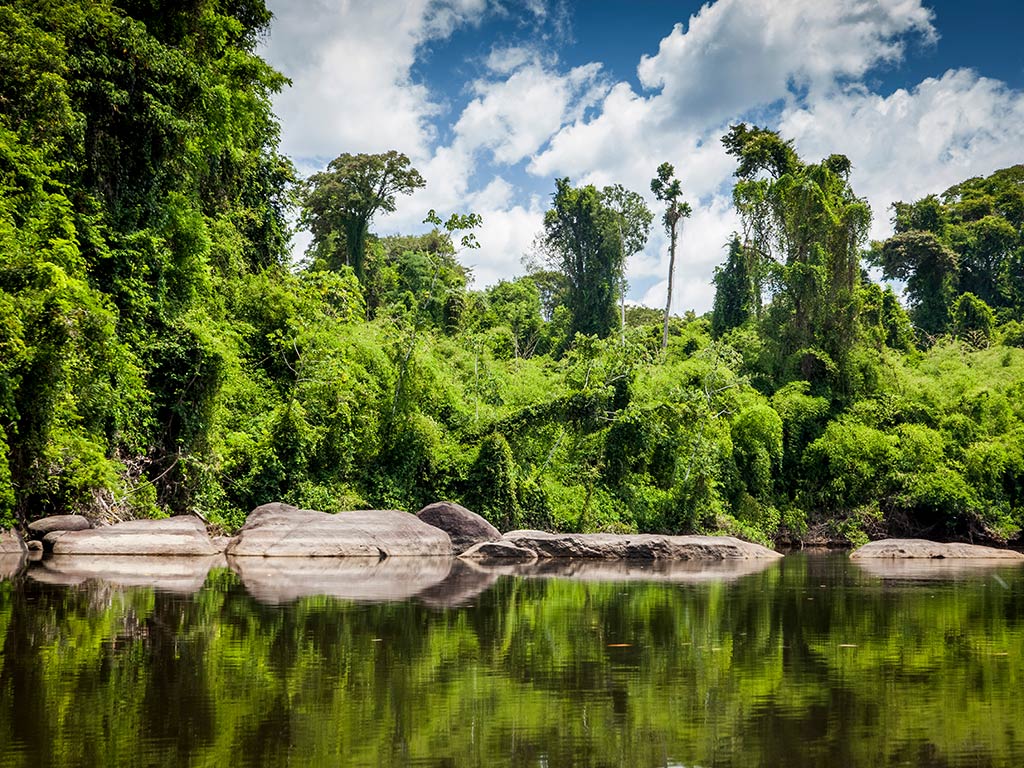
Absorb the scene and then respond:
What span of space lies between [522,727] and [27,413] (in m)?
12.5

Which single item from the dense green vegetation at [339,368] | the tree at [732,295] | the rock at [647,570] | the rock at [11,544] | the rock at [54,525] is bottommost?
the rock at [647,570]

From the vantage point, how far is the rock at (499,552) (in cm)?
1723

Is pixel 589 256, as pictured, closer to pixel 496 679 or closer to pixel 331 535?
pixel 331 535

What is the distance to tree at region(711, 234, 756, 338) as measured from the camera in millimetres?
38312

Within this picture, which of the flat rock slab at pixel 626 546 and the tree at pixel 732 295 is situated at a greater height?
the tree at pixel 732 295

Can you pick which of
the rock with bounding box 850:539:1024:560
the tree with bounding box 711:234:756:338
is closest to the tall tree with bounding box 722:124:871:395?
the tree with bounding box 711:234:756:338

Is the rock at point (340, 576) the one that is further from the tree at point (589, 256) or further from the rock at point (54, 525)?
the tree at point (589, 256)

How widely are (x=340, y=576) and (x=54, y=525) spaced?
6.20 metres

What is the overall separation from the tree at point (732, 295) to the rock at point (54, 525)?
96.3ft

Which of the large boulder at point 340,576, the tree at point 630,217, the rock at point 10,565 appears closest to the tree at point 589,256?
the tree at point 630,217

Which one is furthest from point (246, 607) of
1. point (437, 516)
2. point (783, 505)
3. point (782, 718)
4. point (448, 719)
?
point (783, 505)

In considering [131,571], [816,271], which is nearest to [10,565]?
[131,571]

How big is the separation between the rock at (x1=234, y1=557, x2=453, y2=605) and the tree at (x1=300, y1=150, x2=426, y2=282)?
82.1 feet

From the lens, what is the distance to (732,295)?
127 ft
